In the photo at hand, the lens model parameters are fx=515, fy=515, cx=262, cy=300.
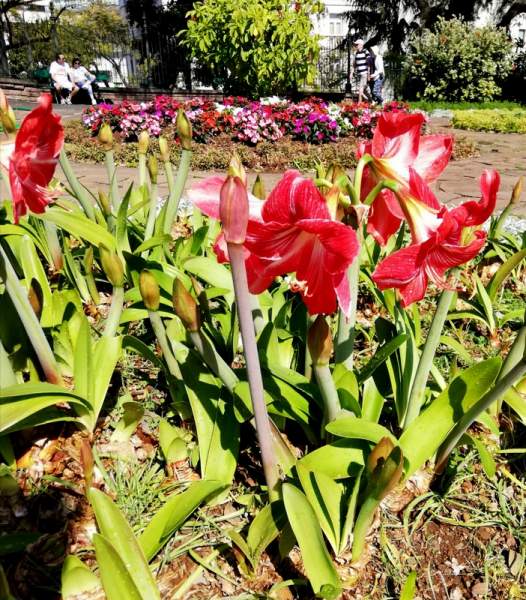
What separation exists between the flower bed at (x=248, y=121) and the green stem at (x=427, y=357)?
7.23 metres

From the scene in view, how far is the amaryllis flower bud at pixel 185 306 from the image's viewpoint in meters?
1.14

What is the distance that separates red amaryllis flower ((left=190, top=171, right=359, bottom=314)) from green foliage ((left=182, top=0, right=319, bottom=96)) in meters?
10.2

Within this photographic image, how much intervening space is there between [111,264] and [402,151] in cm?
82

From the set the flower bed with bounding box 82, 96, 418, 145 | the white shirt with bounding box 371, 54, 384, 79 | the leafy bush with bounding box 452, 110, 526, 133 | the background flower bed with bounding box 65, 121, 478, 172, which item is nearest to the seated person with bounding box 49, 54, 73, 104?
the flower bed with bounding box 82, 96, 418, 145

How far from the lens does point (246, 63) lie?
10680 millimetres

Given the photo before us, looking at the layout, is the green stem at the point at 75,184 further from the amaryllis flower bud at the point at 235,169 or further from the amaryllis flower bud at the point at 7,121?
the amaryllis flower bud at the point at 235,169

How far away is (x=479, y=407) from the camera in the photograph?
120 cm

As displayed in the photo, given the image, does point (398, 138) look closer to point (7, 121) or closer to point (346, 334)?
point (346, 334)

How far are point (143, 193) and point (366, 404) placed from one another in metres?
1.91

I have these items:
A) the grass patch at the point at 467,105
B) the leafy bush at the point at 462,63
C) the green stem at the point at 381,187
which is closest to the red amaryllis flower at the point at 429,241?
the green stem at the point at 381,187

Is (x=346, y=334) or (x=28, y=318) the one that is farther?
Answer: (x=28, y=318)

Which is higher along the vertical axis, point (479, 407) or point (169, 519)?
point (479, 407)

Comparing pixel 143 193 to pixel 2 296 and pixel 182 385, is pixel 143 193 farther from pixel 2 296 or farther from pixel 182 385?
pixel 182 385

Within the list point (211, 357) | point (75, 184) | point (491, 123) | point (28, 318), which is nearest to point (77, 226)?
point (75, 184)
